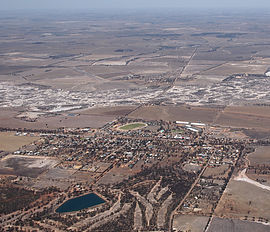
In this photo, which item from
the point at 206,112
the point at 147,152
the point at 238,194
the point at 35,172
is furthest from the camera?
the point at 206,112

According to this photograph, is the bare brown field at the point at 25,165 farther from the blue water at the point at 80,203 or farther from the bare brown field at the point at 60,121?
the bare brown field at the point at 60,121

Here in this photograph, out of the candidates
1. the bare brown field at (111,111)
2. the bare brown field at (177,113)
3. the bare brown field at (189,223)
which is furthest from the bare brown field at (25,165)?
the bare brown field at (177,113)

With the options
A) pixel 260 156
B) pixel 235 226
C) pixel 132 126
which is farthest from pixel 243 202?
pixel 132 126

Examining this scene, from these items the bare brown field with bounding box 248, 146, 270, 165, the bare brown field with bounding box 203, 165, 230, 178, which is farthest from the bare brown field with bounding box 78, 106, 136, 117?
the bare brown field with bounding box 203, 165, 230, 178

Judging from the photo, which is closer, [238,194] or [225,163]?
[238,194]

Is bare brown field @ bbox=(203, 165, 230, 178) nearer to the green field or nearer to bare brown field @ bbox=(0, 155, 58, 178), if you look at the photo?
bare brown field @ bbox=(0, 155, 58, 178)

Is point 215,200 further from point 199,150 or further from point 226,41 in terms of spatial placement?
point 226,41

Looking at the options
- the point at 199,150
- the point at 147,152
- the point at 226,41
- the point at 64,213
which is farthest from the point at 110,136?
the point at 226,41
